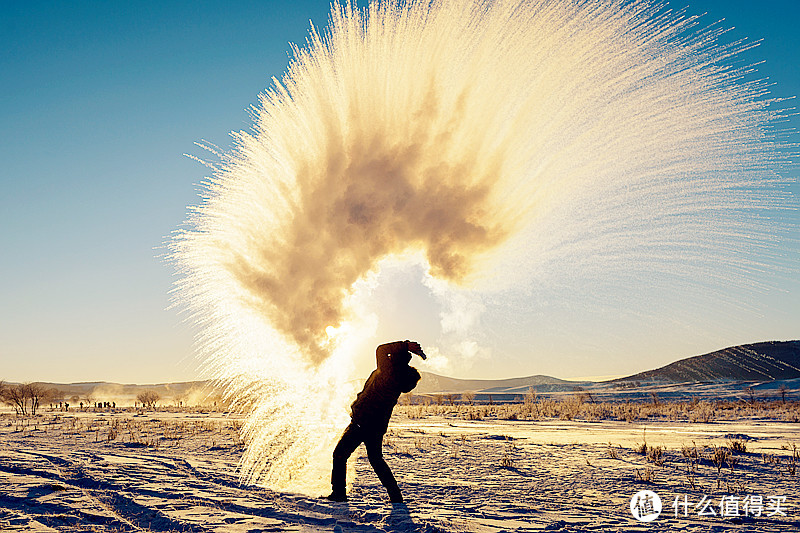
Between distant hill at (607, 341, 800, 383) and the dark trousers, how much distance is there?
4203 inches

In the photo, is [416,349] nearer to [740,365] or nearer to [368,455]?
[368,455]

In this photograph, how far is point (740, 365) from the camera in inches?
4471

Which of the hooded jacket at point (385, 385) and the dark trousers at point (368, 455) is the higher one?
the hooded jacket at point (385, 385)

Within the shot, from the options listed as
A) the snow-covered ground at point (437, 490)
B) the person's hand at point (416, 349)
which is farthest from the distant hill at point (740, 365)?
the person's hand at point (416, 349)

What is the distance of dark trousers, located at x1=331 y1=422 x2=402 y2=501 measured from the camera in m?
7.38

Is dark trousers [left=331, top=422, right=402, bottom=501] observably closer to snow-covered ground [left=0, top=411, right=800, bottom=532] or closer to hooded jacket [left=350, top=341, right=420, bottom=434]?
hooded jacket [left=350, top=341, right=420, bottom=434]

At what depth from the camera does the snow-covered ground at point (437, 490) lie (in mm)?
6242

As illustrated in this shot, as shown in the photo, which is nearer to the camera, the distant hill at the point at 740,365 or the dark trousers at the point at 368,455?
the dark trousers at the point at 368,455

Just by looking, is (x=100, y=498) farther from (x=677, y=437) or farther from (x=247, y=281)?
(x=677, y=437)

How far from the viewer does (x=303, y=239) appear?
1362 cm

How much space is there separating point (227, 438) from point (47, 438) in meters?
6.43

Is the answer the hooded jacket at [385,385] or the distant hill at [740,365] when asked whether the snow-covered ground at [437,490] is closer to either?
the hooded jacket at [385,385]

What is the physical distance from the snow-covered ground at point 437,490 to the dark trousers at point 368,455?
11.0 inches

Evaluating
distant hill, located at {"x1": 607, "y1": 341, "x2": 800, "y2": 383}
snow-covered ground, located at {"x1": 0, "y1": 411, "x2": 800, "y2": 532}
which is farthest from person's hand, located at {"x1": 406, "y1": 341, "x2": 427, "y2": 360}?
distant hill, located at {"x1": 607, "y1": 341, "x2": 800, "y2": 383}
